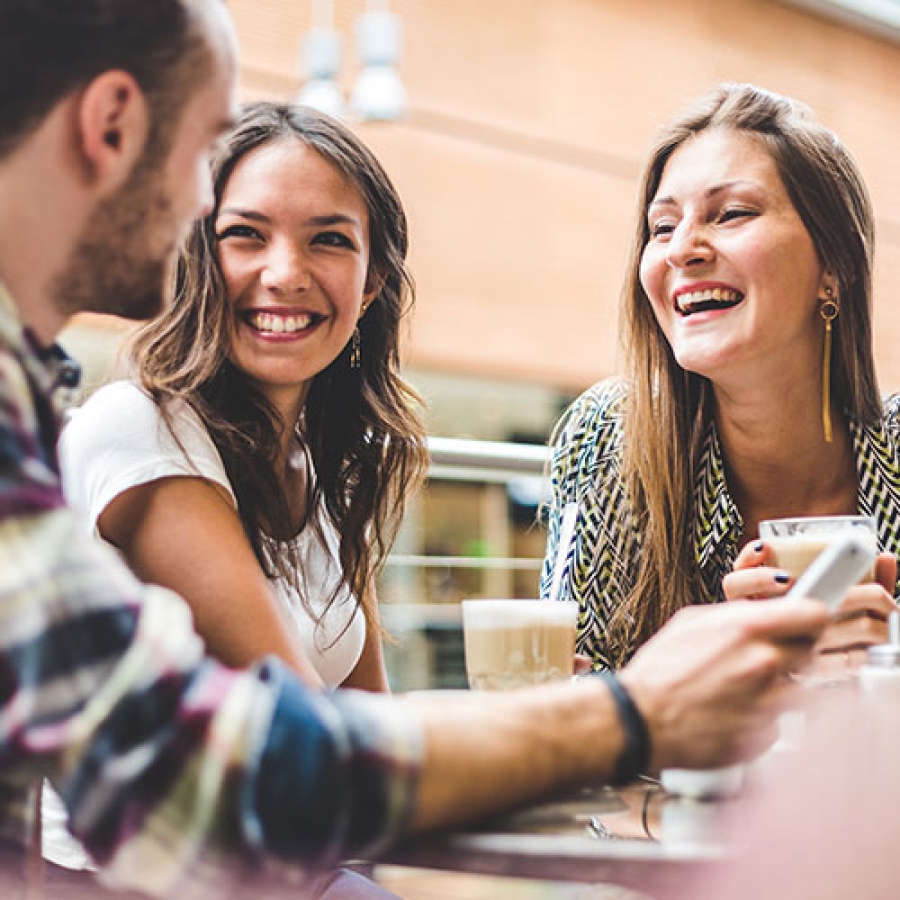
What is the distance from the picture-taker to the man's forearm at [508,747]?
84cm

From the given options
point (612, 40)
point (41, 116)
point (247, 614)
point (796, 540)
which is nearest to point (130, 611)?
point (41, 116)

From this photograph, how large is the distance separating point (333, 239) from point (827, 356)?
0.86m

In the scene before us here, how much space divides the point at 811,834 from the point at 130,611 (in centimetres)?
43

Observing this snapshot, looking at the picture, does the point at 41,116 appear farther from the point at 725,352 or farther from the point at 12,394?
the point at 725,352

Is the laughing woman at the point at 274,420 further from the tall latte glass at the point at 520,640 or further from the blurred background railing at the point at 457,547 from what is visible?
the blurred background railing at the point at 457,547

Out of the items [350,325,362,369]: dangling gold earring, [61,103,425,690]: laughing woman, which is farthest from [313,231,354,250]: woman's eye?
[350,325,362,369]: dangling gold earring

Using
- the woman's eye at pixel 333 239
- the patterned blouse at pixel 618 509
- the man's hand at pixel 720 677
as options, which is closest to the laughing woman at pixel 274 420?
the woman's eye at pixel 333 239

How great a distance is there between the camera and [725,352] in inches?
81.5

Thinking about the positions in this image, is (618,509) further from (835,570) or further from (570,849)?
(570,849)

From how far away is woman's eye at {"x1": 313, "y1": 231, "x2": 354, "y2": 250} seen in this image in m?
1.88

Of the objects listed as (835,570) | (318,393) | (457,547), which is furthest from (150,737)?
(457,547)

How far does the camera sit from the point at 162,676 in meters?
0.79

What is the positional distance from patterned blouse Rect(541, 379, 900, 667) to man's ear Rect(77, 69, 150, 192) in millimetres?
1408

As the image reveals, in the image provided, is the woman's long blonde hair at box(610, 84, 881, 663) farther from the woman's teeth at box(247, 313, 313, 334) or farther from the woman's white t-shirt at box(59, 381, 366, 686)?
the woman's teeth at box(247, 313, 313, 334)
